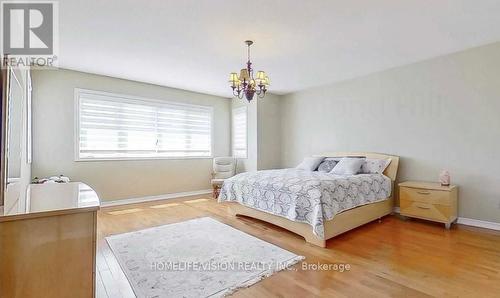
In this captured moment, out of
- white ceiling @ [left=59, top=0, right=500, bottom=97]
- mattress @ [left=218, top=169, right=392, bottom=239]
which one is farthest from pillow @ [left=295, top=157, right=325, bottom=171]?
white ceiling @ [left=59, top=0, right=500, bottom=97]

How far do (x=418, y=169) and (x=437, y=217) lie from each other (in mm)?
867

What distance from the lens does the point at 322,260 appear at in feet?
8.11

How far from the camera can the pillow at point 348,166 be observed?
13.2 ft

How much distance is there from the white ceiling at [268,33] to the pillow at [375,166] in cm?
160

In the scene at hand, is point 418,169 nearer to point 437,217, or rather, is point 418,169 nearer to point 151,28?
point 437,217

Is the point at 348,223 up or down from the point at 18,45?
down

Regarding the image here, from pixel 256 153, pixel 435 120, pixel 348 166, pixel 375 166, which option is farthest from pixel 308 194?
pixel 256 153

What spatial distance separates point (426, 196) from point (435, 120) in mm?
1194

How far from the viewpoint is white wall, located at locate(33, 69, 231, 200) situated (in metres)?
4.18

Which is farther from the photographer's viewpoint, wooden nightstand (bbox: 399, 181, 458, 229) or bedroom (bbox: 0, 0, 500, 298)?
wooden nightstand (bbox: 399, 181, 458, 229)

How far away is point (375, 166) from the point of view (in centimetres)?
419

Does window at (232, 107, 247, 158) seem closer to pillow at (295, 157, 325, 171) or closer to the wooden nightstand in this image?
pillow at (295, 157, 325, 171)

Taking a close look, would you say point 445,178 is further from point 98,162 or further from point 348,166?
point 98,162

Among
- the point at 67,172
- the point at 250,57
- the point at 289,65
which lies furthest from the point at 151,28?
the point at 67,172
